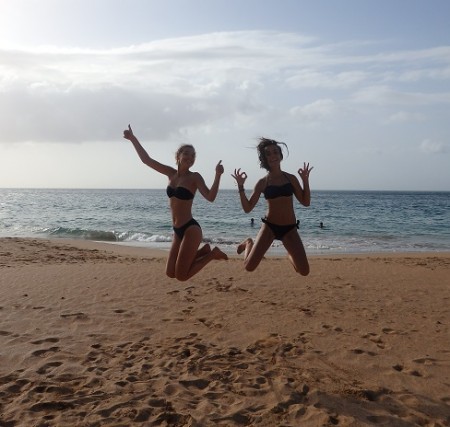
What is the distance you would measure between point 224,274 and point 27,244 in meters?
11.3

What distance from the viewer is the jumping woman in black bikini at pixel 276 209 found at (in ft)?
25.1

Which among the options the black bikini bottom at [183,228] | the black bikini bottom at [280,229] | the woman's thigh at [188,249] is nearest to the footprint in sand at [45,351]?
the woman's thigh at [188,249]

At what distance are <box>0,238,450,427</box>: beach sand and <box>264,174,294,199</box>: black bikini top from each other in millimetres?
2530

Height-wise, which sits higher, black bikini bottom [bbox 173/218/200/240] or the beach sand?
black bikini bottom [bbox 173/218/200/240]

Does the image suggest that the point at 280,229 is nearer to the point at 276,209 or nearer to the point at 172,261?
the point at 276,209

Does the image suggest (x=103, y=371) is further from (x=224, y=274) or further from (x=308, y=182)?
(x=224, y=274)

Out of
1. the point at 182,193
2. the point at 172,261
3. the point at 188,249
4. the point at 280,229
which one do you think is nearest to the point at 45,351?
the point at 172,261

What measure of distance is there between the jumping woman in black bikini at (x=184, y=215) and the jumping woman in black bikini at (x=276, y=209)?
60cm

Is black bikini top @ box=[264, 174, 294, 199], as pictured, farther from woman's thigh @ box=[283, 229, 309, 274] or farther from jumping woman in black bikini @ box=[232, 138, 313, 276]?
woman's thigh @ box=[283, 229, 309, 274]

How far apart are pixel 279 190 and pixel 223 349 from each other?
9.10 feet

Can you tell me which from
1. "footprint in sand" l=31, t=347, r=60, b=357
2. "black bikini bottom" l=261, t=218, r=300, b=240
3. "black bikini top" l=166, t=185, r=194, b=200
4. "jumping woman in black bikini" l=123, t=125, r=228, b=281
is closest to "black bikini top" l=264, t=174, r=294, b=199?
"black bikini bottom" l=261, t=218, r=300, b=240

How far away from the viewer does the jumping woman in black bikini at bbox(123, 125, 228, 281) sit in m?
7.49

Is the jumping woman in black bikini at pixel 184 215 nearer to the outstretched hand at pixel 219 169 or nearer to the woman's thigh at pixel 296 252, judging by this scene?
the outstretched hand at pixel 219 169

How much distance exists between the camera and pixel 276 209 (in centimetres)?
784
